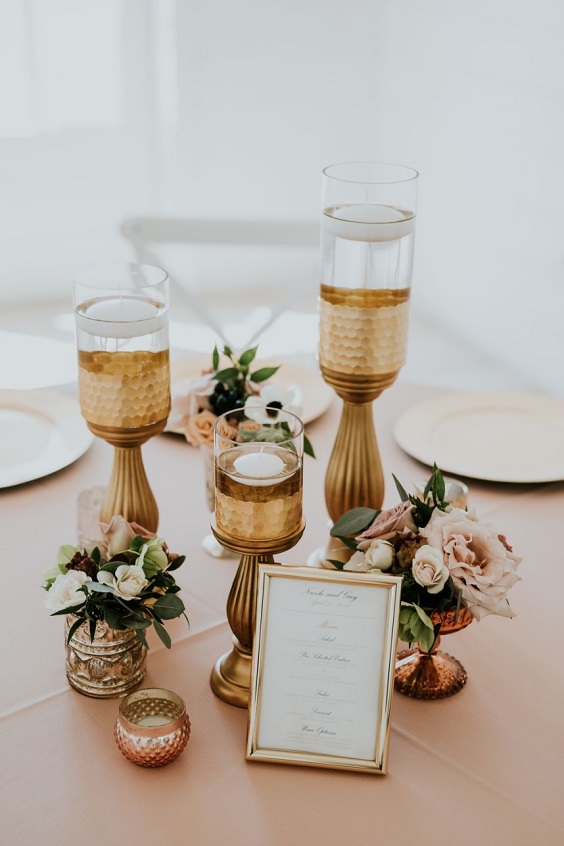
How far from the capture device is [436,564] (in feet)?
3.60

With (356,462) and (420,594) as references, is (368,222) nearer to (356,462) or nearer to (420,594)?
(356,462)

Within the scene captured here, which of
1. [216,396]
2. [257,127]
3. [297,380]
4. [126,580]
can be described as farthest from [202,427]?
[257,127]

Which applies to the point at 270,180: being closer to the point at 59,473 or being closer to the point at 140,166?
the point at 140,166

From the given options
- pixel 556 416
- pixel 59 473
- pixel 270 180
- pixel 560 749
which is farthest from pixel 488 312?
pixel 560 749

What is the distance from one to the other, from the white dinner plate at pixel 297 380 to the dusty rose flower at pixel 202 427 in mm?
405

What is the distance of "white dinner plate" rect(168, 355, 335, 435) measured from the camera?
195 cm

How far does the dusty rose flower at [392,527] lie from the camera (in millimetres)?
1165

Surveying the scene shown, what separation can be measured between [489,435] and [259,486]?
892 mm

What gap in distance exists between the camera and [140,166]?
445 cm

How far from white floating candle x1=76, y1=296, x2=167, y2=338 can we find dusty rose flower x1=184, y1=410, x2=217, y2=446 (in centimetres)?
20

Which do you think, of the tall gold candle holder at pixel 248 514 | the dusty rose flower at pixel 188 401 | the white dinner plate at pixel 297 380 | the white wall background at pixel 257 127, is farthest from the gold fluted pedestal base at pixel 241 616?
the white wall background at pixel 257 127

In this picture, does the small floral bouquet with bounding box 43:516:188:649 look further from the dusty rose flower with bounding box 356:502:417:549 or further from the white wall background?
the white wall background

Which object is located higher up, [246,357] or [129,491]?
[246,357]

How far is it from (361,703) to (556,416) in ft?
3.44
